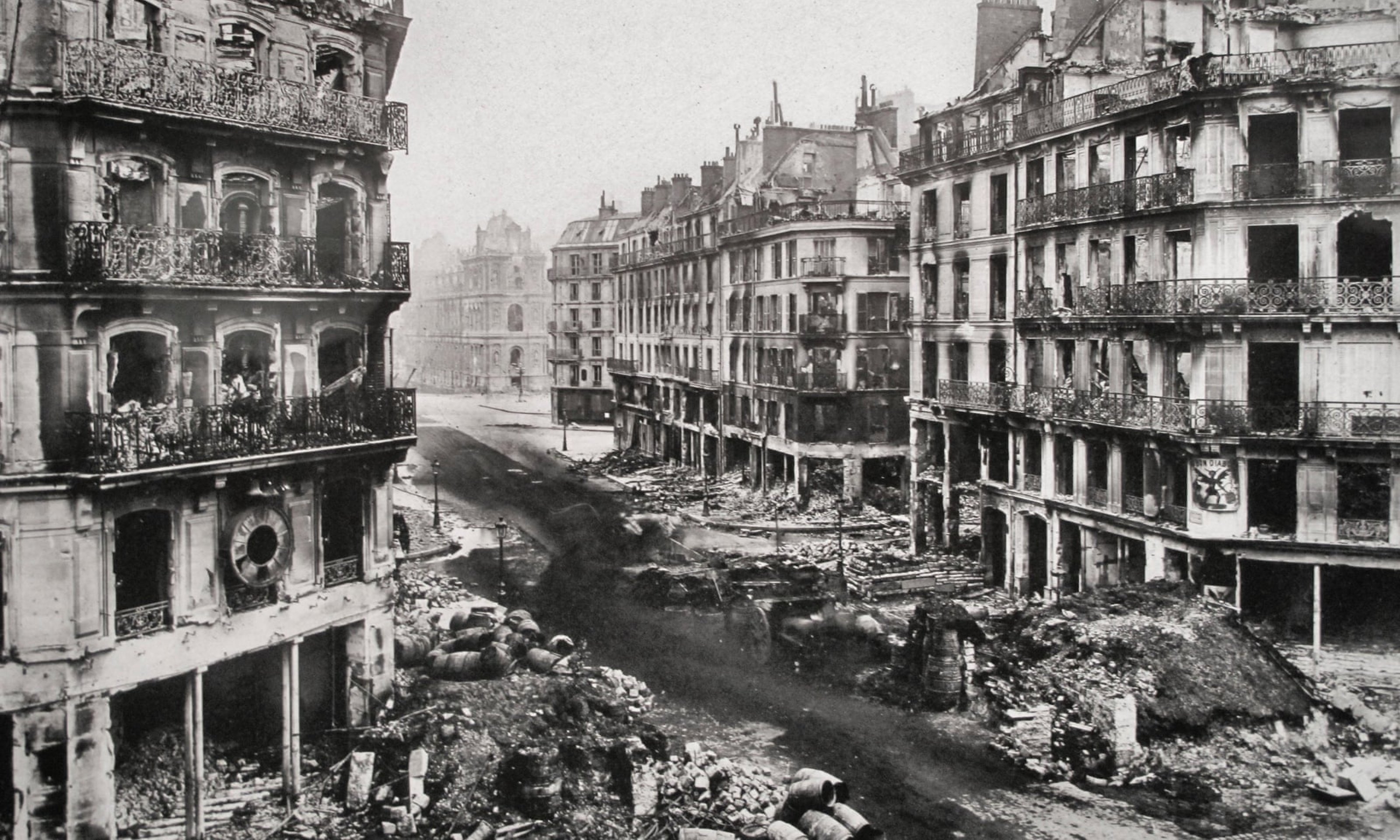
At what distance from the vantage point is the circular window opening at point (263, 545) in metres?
22.8

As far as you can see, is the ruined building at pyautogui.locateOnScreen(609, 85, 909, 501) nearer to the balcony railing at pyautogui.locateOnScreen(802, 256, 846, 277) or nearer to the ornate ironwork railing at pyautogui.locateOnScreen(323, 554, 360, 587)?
the balcony railing at pyautogui.locateOnScreen(802, 256, 846, 277)

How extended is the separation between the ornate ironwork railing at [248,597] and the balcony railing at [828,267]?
38478 millimetres

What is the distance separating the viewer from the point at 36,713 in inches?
765

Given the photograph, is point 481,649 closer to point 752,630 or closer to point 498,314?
point 752,630

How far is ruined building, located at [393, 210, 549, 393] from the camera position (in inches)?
4742

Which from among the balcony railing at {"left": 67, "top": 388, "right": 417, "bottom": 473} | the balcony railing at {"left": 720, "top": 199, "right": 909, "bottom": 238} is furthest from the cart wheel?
the balcony railing at {"left": 720, "top": 199, "right": 909, "bottom": 238}

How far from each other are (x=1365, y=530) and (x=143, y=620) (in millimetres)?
29838

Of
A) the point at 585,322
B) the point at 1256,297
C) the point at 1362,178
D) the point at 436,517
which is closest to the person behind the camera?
the point at 1362,178

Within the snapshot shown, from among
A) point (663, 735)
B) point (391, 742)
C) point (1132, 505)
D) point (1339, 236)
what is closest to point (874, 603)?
point (1132, 505)

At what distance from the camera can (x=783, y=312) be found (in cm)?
6006

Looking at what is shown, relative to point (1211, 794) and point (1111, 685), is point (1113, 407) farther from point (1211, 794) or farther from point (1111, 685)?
point (1211, 794)

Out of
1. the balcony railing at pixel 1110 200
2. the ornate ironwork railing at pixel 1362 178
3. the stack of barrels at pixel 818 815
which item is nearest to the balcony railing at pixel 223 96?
the stack of barrels at pixel 818 815

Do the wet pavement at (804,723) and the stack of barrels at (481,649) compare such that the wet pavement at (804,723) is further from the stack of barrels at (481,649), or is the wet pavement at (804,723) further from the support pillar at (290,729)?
the support pillar at (290,729)

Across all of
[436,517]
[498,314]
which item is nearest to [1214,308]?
[436,517]
